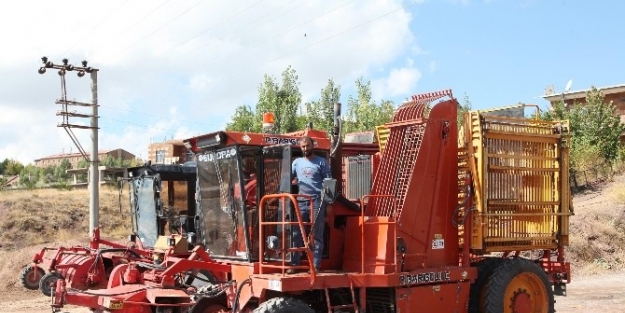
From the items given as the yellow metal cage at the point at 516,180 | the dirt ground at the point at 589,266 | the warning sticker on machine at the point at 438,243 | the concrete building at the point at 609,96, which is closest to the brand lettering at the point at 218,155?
the warning sticker on machine at the point at 438,243

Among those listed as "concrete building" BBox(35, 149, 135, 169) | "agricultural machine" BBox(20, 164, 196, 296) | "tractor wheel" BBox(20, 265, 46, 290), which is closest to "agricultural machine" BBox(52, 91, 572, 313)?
"agricultural machine" BBox(20, 164, 196, 296)

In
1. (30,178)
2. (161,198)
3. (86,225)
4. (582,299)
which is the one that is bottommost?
(582,299)

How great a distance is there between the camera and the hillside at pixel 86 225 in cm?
2027

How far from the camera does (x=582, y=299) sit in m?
13.7

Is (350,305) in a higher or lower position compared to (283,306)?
lower

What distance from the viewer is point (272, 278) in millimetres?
7402

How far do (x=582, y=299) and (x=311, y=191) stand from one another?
27.3 ft

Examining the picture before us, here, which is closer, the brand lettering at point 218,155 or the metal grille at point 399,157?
the brand lettering at point 218,155

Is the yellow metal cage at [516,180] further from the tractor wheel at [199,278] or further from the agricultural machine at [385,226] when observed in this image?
the tractor wheel at [199,278]

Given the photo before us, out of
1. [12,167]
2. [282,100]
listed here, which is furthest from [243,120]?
[12,167]

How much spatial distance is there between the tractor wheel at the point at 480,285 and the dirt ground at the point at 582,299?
3.76 m

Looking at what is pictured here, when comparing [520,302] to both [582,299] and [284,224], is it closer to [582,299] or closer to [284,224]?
[284,224]

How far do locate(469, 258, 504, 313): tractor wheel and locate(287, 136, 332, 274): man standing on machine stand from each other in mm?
2464

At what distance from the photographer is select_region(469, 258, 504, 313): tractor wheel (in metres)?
9.14
